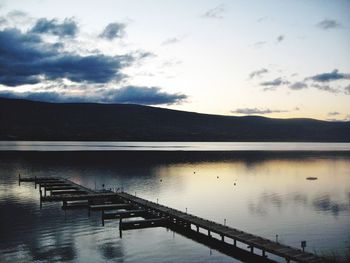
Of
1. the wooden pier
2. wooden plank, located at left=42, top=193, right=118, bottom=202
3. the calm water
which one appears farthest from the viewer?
wooden plank, located at left=42, top=193, right=118, bottom=202

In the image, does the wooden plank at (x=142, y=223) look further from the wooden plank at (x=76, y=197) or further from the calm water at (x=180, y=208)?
the wooden plank at (x=76, y=197)

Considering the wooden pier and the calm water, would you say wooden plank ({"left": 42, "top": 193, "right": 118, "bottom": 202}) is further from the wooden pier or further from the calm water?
the calm water

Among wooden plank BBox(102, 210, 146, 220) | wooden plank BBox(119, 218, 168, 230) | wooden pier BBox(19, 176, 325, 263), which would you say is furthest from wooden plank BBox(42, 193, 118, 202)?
wooden plank BBox(119, 218, 168, 230)

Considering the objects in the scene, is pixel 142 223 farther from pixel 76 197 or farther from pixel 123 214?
pixel 76 197

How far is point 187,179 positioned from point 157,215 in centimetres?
4772

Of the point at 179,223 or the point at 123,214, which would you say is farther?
the point at 123,214

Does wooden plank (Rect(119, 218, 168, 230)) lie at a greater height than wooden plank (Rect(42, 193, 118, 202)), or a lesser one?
lesser

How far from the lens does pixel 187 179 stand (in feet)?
333

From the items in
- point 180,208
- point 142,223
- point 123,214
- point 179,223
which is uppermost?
point 123,214

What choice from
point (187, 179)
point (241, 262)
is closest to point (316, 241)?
point (241, 262)

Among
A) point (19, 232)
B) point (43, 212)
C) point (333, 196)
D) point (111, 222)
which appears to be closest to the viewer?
point (19, 232)

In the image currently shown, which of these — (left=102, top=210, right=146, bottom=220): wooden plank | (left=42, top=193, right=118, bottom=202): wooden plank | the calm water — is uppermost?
(left=42, top=193, right=118, bottom=202): wooden plank

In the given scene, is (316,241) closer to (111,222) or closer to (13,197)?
(111,222)

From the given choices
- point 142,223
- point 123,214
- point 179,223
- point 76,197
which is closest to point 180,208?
point 179,223
